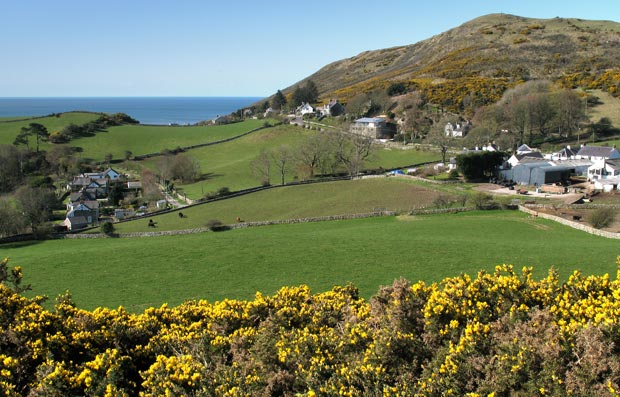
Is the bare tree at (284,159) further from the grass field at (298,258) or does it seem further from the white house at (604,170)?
the white house at (604,170)

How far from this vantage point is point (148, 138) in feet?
346

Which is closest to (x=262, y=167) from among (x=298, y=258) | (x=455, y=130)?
(x=455, y=130)

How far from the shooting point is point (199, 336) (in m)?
12.5

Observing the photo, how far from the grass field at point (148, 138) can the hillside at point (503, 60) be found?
4160cm

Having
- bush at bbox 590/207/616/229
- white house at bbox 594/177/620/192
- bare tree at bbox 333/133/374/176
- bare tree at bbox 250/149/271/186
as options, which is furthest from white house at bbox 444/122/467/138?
bush at bbox 590/207/616/229

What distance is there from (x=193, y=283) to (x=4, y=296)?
512 inches

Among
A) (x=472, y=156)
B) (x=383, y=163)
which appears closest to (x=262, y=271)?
(x=472, y=156)

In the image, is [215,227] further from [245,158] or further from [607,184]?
[245,158]

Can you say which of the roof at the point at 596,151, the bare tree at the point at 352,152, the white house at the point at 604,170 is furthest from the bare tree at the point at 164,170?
the roof at the point at 596,151

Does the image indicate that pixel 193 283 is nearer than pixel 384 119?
Yes

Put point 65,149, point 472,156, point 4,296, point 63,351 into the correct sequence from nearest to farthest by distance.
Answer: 1. point 63,351
2. point 4,296
3. point 472,156
4. point 65,149

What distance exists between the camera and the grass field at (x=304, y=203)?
154ft

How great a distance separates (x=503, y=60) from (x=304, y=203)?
4298 inches

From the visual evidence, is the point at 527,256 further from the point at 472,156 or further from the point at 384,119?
the point at 384,119
